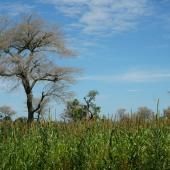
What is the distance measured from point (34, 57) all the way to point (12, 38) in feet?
11.0

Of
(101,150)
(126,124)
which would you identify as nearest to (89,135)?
(101,150)

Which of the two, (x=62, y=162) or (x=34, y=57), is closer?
(x=62, y=162)

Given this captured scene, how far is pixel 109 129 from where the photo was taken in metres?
11.9

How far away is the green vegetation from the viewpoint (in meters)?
9.15

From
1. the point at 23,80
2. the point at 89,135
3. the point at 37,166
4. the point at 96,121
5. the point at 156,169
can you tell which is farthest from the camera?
the point at 23,80

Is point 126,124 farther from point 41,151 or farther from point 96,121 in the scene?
point 41,151

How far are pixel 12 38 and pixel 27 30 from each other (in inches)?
82.2

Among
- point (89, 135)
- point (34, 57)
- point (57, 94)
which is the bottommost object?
point (89, 135)

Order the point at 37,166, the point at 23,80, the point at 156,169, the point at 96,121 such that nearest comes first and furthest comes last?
the point at 156,169 → the point at 37,166 → the point at 96,121 → the point at 23,80

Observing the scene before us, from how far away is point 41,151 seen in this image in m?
9.72

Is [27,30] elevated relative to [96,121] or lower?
elevated

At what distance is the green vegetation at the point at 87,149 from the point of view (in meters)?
9.15

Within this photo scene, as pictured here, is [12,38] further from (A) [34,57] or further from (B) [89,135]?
(B) [89,135]

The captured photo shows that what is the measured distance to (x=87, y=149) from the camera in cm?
959
